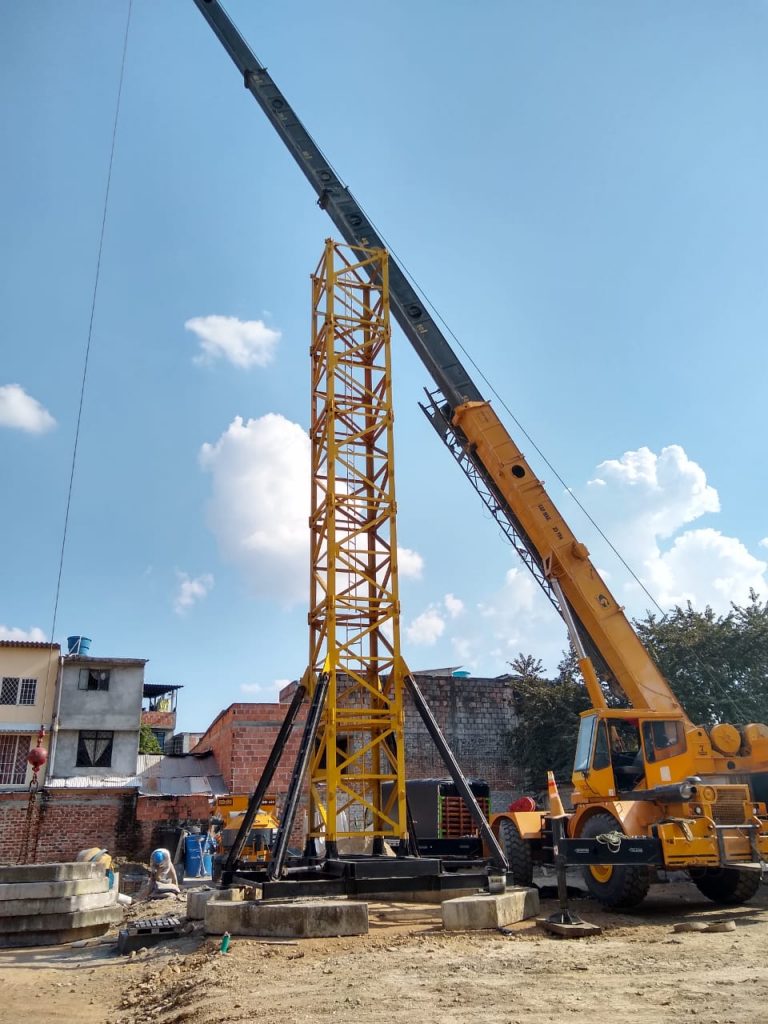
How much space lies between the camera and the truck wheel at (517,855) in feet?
41.0

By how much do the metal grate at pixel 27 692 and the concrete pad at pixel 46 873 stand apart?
594 inches

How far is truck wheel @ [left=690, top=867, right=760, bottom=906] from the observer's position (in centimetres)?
1125

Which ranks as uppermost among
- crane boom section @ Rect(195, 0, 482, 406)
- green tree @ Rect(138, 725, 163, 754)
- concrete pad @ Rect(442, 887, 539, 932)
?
crane boom section @ Rect(195, 0, 482, 406)

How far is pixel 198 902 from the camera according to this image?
10.5 meters

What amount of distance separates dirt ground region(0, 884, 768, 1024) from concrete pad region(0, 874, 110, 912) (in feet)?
4.59

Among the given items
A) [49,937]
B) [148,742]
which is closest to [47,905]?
[49,937]

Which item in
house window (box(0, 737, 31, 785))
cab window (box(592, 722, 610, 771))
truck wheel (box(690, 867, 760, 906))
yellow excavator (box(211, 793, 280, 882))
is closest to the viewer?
truck wheel (box(690, 867, 760, 906))

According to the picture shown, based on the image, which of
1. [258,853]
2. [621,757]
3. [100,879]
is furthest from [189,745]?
[621,757]

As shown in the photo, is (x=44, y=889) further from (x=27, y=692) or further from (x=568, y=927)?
(x=27, y=692)

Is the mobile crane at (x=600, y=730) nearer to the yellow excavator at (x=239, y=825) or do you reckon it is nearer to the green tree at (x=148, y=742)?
the yellow excavator at (x=239, y=825)

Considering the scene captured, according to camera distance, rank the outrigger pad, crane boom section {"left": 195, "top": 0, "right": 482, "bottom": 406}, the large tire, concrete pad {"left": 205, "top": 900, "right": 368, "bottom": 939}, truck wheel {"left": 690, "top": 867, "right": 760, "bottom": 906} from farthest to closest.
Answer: crane boom section {"left": 195, "top": 0, "right": 482, "bottom": 406}, truck wheel {"left": 690, "top": 867, "right": 760, "bottom": 906}, the large tire, concrete pad {"left": 205, "top": 900, "right": 368, "bottom": 939}, the outrigger pad

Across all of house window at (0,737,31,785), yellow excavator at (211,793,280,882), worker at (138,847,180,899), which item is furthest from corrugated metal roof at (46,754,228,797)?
worker at (138,847,180,899)

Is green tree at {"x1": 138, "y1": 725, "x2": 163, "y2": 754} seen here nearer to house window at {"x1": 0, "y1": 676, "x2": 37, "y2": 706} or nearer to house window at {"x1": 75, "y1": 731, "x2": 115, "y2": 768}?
house window at {"x1": 75, "y1": 731, "x2": 115, "y2": 768}

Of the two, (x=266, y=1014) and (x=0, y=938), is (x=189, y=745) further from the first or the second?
(x=266, y=1014)
